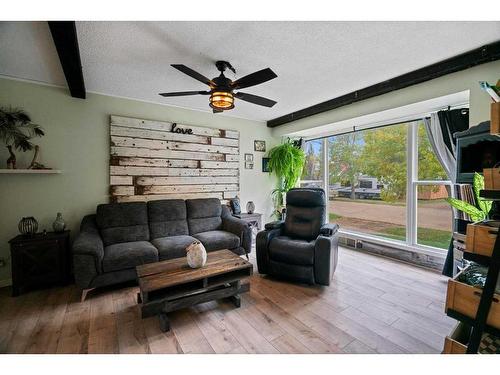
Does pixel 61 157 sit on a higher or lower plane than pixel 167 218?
higher

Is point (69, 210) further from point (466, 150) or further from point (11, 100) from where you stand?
point (466, 150)

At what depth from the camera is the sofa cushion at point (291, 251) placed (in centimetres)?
250

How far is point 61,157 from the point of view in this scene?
288cm

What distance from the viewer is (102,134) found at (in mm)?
3127

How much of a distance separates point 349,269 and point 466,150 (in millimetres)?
2017

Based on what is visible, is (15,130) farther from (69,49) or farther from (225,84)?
(225,84)

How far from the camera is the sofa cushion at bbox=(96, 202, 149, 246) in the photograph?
2.83 metres

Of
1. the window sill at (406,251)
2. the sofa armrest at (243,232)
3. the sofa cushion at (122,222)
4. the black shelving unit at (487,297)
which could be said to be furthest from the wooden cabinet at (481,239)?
the sofa cushion at (122,222)

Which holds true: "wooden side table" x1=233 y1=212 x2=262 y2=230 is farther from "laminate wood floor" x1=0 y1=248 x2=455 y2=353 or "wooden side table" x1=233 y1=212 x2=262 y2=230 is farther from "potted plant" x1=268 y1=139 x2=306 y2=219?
"laminate wood floor" x1=0 y1=248 x2=455 y2=353

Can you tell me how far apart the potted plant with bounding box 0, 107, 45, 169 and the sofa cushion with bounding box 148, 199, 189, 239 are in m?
1.53

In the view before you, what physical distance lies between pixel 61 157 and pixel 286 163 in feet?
11.6

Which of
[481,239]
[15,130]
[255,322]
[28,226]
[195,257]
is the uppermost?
[15,130]

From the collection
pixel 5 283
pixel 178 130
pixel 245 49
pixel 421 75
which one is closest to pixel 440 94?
pixel 421 75
